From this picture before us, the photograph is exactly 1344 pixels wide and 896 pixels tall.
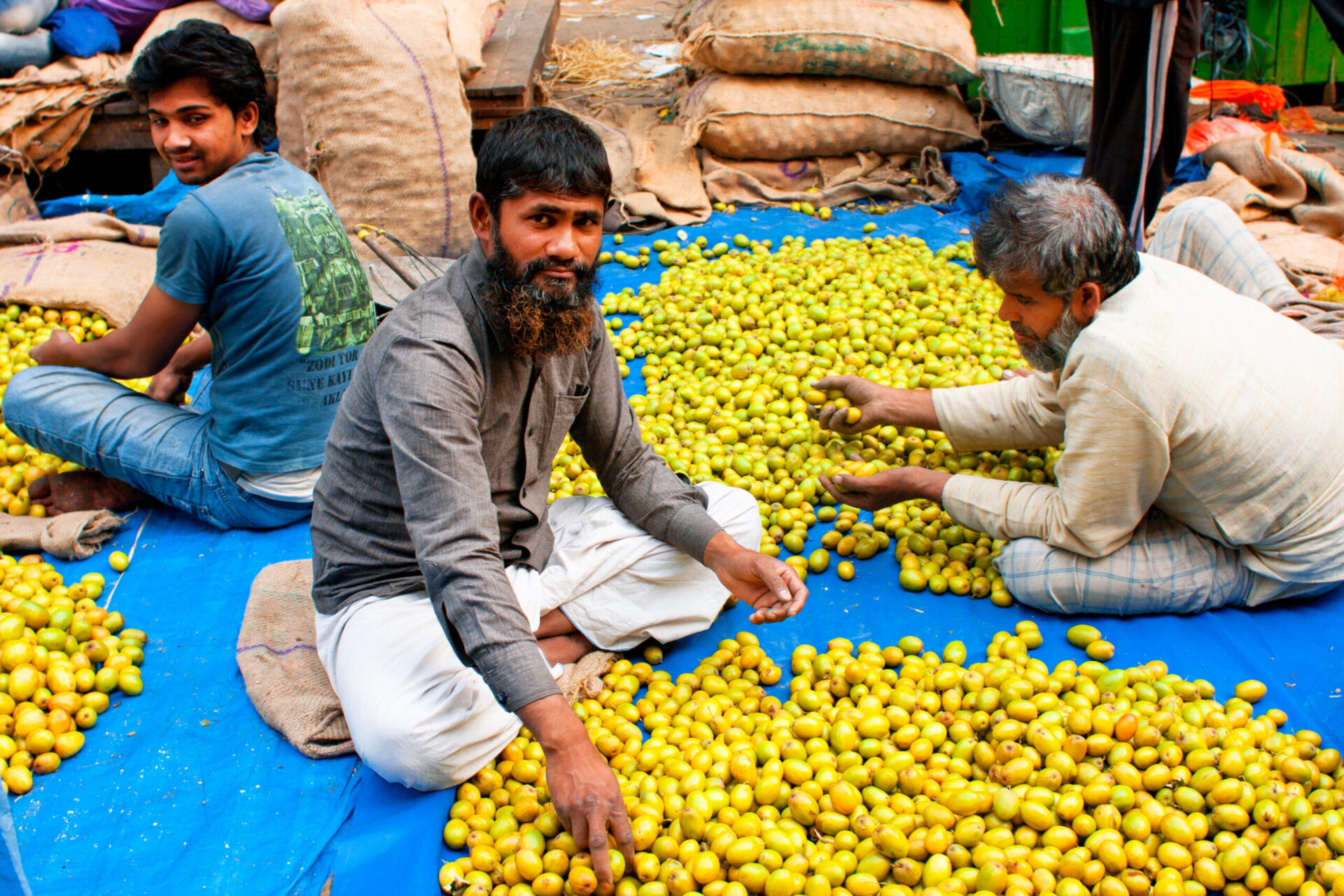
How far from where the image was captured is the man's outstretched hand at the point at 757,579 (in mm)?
2406

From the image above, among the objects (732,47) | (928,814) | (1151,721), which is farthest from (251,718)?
(732,47)

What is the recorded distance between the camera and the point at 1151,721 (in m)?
2.35

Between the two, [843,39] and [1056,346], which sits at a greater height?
[843,39]

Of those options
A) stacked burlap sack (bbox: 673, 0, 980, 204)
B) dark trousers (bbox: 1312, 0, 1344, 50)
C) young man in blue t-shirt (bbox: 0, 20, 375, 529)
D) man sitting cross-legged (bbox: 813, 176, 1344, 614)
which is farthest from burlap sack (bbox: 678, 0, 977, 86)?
man sitting cross-legged (bbox: 813, 176, 1344, 614)

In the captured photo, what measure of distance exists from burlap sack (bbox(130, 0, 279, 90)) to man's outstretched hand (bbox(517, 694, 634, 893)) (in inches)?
189

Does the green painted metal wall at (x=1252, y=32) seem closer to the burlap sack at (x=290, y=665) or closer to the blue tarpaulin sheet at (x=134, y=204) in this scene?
the blue tarpaulin sheet at (x=134, y=204)

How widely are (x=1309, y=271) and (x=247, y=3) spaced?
233 inches

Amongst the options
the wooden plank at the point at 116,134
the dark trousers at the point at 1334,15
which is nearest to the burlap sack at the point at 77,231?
the wooden plank at the point at 116,134

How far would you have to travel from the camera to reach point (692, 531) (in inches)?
106

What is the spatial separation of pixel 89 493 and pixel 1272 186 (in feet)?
20.4

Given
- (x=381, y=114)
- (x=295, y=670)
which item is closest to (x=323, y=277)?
(x=295, y=670)

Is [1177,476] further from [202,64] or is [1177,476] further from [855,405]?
[202,64]

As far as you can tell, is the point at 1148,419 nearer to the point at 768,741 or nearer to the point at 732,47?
the point at 768,741

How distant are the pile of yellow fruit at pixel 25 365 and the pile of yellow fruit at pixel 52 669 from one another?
65 cm
